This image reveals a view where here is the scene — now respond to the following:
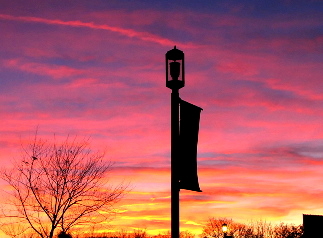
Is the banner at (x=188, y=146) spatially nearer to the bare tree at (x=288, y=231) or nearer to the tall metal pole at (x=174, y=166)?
the tall metal pole at (x=174, y=166)

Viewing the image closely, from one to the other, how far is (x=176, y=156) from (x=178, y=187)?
2.07 ft

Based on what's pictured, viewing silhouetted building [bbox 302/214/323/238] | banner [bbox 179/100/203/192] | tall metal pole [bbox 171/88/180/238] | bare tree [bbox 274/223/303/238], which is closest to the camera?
tall metal pole [bbox 171/88/180/238]

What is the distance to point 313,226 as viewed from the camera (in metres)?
34.4

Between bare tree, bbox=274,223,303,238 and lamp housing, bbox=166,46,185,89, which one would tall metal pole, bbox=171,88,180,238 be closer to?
lamp housing, bbox=166,46,185,89

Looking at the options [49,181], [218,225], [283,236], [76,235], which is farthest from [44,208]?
[218,225]

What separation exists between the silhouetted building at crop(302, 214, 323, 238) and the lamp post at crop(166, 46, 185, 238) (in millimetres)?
25517

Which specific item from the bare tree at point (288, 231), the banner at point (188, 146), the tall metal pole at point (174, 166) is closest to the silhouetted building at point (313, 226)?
the banner at point (188, 146)

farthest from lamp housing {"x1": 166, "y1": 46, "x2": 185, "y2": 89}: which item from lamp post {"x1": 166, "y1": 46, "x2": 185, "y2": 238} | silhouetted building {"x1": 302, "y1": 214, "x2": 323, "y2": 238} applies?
silhouetted building {"x1": 302, "y1": 214, "x2": 323, "y2": 238}

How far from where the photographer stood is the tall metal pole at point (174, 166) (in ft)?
35.1

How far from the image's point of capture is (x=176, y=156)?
11.1 meters

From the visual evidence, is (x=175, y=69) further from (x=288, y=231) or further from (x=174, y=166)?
(x=288, y=231)

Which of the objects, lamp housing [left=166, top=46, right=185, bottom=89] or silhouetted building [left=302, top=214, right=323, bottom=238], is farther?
silhouetted building [left=302, top=214, right=323, bottom=238]

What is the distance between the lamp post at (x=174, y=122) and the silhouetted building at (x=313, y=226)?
25.5 m

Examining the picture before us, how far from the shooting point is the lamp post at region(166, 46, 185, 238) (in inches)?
422
